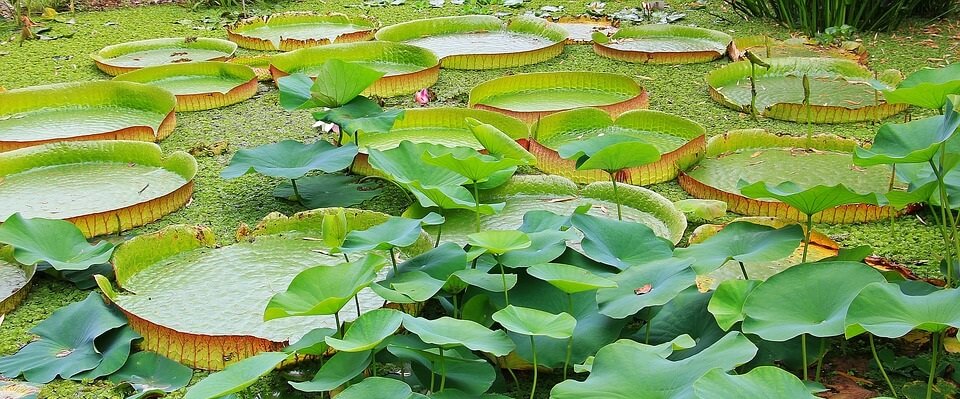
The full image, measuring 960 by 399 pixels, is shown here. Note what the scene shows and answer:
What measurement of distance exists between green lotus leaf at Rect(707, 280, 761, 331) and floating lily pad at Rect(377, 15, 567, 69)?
240cm

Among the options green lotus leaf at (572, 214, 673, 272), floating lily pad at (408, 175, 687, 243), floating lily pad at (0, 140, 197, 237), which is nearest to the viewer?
green lotus leaf at (572, 214, 673, 272)

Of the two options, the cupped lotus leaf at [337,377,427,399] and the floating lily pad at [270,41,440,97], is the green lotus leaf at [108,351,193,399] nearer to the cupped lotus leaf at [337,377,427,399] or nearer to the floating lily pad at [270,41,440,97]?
the cupped lotus leaf at [337,377,427,399]

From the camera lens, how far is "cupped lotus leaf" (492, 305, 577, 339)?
1.29 m

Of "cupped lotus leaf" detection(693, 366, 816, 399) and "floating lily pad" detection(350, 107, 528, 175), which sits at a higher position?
"cupped lotus leaf" detection(693, 366, 816, 399)

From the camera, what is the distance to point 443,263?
1.62 metres

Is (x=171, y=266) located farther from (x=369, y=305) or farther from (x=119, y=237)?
(x=369, y=305)

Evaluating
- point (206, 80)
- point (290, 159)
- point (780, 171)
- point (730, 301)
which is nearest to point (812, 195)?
point (730, 301)

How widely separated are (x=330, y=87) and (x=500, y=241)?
3.15 feet

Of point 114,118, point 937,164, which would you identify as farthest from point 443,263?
point 114,118

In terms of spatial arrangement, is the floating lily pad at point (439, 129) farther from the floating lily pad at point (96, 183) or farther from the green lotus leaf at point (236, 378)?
the green lotus leaf at point (236, 378)

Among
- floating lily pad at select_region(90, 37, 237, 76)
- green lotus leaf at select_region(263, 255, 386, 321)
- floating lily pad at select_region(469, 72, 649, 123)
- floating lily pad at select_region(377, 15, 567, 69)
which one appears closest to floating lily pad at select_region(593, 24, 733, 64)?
floating lily pad at select_region(377, 15, 567, 69)

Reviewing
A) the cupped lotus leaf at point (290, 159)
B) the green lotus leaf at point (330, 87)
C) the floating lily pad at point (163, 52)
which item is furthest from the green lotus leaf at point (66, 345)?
the floating lily pad at point (163, 52)

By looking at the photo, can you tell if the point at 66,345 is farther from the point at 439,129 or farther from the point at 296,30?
the point at 296,30

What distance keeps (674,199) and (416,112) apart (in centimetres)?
87
